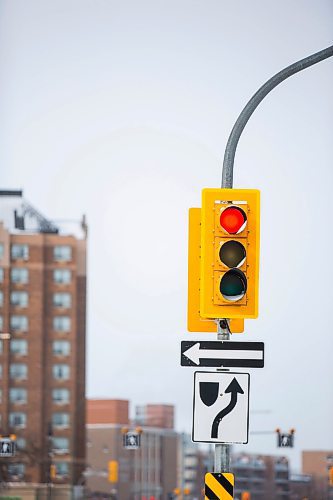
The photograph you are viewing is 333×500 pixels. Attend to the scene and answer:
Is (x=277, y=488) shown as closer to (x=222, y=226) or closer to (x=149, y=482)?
(x=149, y=482)

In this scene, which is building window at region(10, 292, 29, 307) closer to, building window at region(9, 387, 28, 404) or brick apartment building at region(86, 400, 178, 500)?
building window at region(9, 387, 28, 404)

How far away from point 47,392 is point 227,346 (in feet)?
328

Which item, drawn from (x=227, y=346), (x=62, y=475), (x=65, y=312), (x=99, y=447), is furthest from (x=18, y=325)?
(x=227, y=346)

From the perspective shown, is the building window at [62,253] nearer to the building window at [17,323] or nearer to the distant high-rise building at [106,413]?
the building window at [17,323]

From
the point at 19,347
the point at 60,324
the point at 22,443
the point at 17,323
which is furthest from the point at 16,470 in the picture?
the point at 60,324

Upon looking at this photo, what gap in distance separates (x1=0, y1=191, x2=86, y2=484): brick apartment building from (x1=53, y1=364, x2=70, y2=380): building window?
88 millimetres

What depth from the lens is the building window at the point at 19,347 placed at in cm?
10900

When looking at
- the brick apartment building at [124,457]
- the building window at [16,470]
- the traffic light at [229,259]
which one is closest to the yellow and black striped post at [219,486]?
the traffic light at [229,259]

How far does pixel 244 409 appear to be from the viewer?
10.3 meters

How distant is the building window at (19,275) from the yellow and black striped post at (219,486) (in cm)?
10019

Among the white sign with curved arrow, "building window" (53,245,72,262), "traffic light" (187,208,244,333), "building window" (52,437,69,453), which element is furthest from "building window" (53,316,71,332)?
the white sign with curved arrow

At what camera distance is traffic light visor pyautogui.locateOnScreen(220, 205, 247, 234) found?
9891mm

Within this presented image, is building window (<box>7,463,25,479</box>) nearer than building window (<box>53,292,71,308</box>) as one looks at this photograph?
Yes

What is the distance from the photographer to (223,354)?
414 inches
